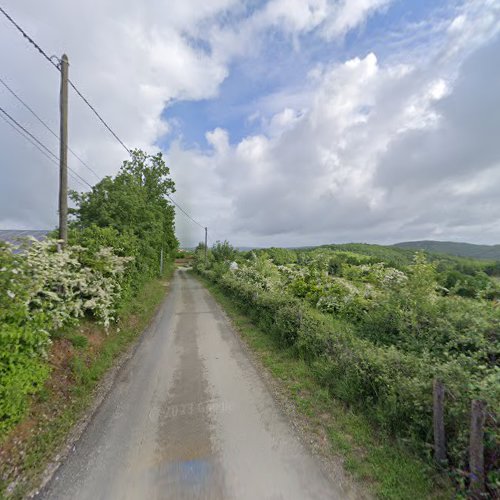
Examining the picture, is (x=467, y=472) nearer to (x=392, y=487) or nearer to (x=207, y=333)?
(x=392, y=487)

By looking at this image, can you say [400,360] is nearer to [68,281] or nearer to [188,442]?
[188,442]

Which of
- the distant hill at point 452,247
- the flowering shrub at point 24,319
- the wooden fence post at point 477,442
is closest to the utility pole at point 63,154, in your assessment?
the flowering shrub at point 24,319

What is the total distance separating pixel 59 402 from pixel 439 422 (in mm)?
5578

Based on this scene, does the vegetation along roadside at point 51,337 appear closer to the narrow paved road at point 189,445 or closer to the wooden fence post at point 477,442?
the narrow paved road at point 189,445

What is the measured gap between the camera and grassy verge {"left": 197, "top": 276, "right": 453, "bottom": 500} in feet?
8.62

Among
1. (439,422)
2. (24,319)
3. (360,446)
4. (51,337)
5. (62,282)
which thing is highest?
(62,282)

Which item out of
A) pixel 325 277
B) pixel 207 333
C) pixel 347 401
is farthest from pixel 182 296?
pixel 347 401

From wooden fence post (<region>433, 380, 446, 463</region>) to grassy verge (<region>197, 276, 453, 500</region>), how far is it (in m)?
0.20

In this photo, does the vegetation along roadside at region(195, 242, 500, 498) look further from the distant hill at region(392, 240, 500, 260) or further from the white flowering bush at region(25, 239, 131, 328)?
the distant hill at region(392, 240, 500, 260)

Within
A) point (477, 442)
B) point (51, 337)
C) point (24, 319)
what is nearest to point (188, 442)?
point (24, 319)

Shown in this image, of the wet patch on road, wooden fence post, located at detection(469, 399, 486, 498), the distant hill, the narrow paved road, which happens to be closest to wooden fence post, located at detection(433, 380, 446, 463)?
wooden fence post, located at detection(469, 399, 486, 498)

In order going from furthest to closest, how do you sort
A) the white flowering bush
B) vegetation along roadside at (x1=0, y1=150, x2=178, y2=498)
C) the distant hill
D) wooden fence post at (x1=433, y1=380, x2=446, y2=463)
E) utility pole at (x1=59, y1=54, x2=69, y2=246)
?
the distant hill, utility pole at (x1=59, y1=54, x2=69, y2=246), the white flowering bush, vegetation along roadside at (x1=0, y1=150, x2=178, y2=498), wooden fence post at (x1=433, y1=380, x2=446, y2=463)

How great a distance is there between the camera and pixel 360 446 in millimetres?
3281

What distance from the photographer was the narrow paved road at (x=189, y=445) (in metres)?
2.68
